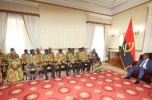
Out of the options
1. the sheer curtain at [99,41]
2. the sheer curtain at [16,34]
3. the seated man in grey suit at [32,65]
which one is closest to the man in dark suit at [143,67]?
the sheer curtain at [99,41]

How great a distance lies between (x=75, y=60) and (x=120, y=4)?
4516mm

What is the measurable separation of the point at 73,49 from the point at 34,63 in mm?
2018

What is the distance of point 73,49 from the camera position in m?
5.27

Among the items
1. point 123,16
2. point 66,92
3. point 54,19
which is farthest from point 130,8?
point 66,92

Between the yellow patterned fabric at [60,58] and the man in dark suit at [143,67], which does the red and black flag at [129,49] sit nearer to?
the man in dark suit at [143,67]

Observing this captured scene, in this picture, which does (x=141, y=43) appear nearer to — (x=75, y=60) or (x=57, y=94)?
(x=75, y=60)

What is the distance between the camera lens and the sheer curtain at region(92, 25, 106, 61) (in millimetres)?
7029

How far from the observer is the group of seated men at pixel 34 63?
3.77m

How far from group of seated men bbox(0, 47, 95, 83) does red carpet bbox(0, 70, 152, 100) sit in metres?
0.39

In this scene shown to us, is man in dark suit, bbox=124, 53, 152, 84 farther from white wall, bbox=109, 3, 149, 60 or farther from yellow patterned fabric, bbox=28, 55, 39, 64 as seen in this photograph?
yellow patterned fabric, bbox=28, 55, 39, 64

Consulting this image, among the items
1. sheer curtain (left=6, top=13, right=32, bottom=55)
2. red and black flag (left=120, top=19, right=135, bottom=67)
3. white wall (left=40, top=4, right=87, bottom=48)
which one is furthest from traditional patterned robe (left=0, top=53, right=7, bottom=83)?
red and black flag (left=120, top=19, right=135, bottom=67)

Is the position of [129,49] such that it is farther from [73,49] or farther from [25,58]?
[25,58]

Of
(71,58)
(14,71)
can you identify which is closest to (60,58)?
(71,58)

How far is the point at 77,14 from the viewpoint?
6145 mm
